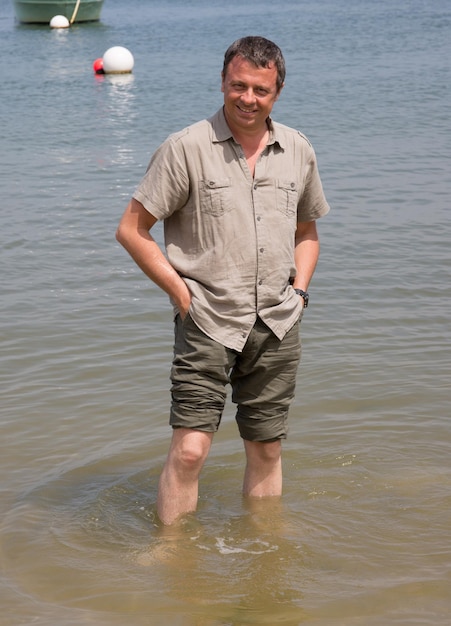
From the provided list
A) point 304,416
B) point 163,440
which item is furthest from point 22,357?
point 304,416

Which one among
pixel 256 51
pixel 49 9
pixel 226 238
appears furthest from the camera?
pixel 49 9

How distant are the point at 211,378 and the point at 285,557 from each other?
899mm

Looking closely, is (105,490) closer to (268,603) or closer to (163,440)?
(163,440)

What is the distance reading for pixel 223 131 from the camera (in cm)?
406

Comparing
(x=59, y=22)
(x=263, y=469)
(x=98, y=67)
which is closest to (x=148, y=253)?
(x=263, y=469)

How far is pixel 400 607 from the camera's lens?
4004mm

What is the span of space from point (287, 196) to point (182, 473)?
1.25 meters

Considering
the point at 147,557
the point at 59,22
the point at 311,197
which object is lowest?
the point at 59,22

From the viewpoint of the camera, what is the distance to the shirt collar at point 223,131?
4.05 meters

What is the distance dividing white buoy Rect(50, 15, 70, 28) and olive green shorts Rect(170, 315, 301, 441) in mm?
42316

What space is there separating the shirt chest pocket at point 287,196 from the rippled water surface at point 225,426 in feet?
4.91

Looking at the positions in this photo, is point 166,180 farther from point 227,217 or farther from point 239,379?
point 239,379

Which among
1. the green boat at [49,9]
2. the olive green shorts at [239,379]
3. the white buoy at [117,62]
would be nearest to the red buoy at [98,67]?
the white buoy at [117,62]

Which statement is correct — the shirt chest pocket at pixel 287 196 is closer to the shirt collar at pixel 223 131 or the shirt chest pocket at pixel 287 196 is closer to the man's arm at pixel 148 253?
the shirt collar at pixel 223 131
